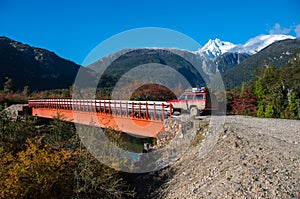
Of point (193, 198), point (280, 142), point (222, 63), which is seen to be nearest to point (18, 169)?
point (193, 198)

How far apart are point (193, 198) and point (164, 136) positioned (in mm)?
5366

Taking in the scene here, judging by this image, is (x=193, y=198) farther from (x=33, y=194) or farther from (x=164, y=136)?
(x=164, y=136)

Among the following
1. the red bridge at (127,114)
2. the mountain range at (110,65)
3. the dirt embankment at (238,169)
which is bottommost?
the dirt embankment at (238,169)

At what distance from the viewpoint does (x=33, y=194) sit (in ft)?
21.6

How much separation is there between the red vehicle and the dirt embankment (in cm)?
265

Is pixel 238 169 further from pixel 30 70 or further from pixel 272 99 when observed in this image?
pixel 30 70

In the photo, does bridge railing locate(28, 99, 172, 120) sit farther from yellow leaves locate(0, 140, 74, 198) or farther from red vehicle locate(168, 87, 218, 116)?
yellow leaves locate(0, 140, 74, 198)

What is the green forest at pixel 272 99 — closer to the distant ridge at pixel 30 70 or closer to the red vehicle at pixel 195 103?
the red vehicle at pixel 195 103

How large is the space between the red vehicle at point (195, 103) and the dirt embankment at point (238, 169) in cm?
265

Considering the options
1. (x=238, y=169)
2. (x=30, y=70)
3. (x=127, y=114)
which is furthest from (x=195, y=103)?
(x=30, y=70)

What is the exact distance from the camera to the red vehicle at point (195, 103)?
1334 centimetres

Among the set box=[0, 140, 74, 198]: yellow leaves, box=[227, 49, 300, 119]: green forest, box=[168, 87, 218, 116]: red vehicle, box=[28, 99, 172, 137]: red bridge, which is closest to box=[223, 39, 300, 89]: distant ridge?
box=[227, 49, 300, 119]: green forest

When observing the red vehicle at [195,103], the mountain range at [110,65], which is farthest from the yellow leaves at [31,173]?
the mountain range at [110,65]

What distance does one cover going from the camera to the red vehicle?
13.3 metres
